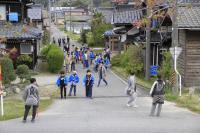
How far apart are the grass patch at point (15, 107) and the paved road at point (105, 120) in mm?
402

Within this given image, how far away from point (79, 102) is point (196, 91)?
6.32m

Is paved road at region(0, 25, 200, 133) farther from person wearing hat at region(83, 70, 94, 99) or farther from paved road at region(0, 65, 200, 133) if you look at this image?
person wearing hat at region(83, 70, 94, 99)

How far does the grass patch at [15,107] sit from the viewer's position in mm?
18444

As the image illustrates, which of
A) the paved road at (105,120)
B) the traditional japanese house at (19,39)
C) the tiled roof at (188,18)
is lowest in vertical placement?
the paved road at (105,120)

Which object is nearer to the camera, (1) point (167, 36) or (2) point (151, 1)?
(2) point (151, 1)

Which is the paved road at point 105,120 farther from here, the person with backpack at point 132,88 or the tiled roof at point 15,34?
the tiled roof at point 15,34

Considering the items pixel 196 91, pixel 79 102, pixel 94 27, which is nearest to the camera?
pixel 79 102

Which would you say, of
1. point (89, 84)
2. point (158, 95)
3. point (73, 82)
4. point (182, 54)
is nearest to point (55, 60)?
point (182, 54)

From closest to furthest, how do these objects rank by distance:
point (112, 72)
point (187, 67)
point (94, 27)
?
point (187, 67), point (112, 72), point (94, 27)

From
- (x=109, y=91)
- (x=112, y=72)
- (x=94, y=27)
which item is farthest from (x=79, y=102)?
(x=94, y=27)

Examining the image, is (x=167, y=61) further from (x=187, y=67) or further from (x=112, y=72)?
(x=112, y=72)

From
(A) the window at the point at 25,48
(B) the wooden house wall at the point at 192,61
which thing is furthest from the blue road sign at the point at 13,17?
(B) the wooden house wall at the point at 192,61

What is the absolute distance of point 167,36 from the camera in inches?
1340

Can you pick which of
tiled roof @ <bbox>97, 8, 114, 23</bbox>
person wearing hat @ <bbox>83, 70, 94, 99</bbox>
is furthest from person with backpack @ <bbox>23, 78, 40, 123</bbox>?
tiled roof @ <bbox>97, 8, 114, 23</bbox>
